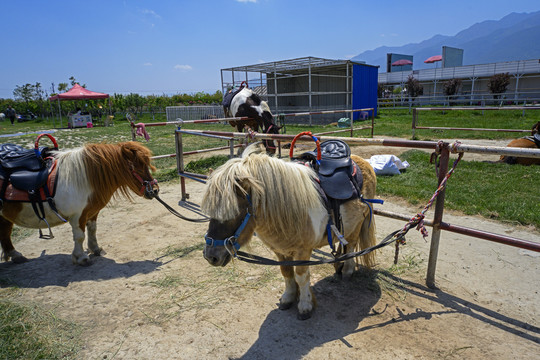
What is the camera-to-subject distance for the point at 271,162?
6.84ft

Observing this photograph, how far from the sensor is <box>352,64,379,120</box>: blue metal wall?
771 inches

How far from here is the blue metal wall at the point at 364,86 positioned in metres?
19.6

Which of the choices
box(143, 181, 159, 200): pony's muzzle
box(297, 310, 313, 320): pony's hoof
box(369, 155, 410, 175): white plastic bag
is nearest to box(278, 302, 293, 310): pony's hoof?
box(297, 310, 313, 320): pony's hoof

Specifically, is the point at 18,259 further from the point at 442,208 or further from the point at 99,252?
the point at 442,208

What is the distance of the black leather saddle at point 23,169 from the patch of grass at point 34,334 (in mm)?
1109

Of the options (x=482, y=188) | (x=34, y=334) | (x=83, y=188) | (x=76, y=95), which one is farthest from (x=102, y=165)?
(x=76, y=95)

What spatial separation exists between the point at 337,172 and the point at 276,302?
4.27 feet

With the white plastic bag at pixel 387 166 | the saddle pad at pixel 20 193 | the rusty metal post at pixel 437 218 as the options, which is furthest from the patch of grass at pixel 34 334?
the white plastic bag at pixel 387 166

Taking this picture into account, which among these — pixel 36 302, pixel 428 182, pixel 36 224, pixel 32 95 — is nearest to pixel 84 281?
pixel 36 302

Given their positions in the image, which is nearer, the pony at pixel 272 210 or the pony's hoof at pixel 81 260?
the pony at pixel 272 210

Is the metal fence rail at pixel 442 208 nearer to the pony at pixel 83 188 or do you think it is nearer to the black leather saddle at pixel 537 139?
the pony at pixel 83 188

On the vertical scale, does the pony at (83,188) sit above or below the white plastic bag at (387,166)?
above

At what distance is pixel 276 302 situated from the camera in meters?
2.75

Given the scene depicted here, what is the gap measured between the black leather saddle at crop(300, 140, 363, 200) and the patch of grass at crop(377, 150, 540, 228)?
9.61 feet
